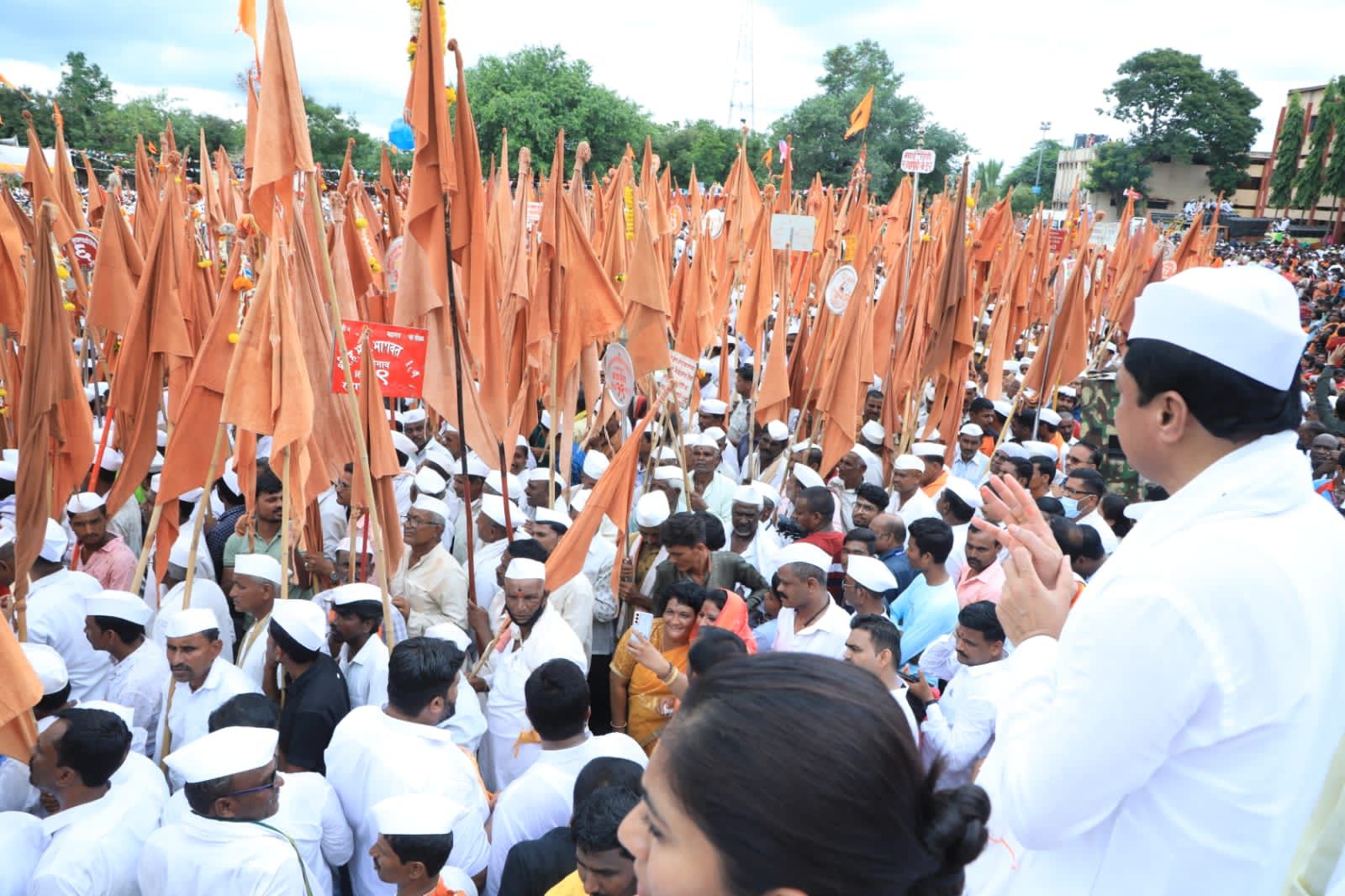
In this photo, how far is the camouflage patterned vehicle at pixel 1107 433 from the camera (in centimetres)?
694

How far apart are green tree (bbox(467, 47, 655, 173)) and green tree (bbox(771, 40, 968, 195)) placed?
23.7 ft

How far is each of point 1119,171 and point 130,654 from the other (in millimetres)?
58830

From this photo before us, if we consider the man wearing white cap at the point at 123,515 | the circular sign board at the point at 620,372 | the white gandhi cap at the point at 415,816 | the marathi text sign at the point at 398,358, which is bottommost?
the man wearing white cap at the point at 123,515

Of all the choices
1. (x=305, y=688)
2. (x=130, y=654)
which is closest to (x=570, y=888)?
(x=305, y=688)

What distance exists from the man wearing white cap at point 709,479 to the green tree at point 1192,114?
2226 inches

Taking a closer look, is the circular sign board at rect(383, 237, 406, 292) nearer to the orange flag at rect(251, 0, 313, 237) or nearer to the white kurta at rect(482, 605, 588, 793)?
the orange flag at rect(251, 0, 313, 237)

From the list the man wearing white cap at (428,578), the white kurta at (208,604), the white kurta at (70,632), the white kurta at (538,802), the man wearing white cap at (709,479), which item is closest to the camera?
the white kurta at (538,802)

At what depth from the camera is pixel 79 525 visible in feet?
16.0

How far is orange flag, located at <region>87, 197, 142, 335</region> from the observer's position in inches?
226

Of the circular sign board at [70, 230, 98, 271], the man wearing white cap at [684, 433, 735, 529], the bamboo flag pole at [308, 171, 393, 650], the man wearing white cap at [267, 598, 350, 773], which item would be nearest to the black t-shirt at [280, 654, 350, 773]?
the man wearing white cap at [267, 598, 350, 773]

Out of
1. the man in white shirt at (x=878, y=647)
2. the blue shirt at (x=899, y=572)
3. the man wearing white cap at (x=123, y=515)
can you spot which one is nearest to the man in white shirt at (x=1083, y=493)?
the blue shirt at (x=899, y=572)

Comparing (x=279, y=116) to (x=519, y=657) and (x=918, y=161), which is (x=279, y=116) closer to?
(x=519, y=657)

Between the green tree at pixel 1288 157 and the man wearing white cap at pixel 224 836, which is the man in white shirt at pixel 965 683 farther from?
the green tree at pixel 1288 157

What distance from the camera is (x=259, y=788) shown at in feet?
8.61
